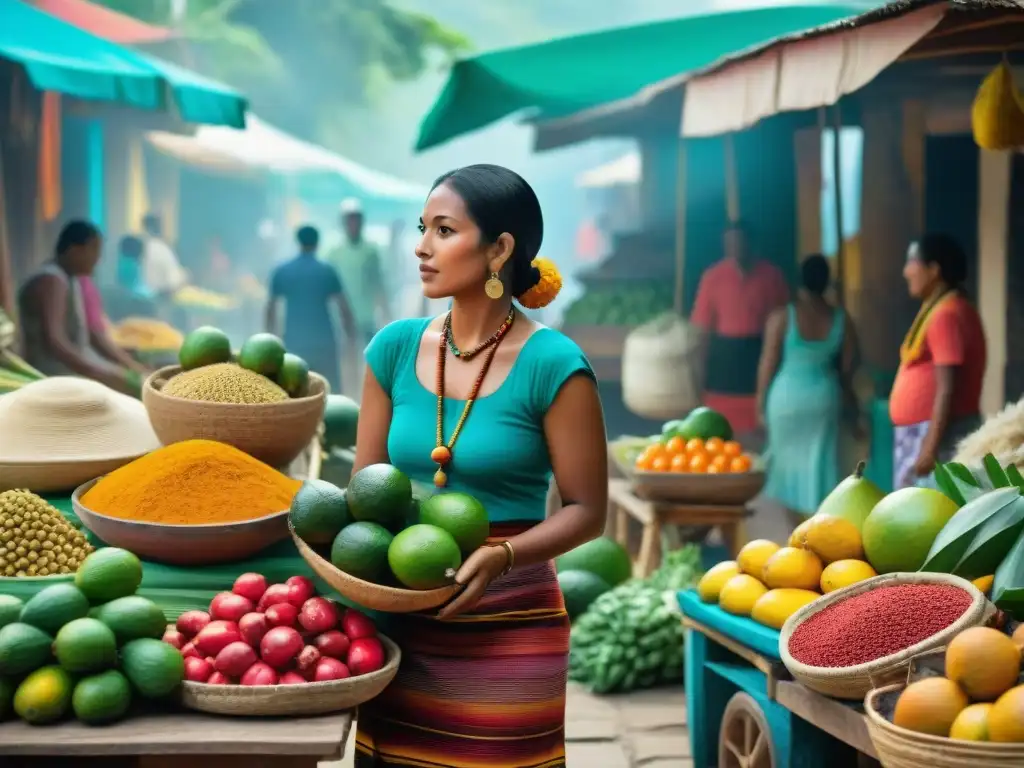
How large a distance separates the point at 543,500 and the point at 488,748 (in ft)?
1.63

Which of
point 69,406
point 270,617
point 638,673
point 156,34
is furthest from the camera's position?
point 156,34

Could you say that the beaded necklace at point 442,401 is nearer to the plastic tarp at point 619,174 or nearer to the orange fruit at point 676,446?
the orange fruit at point 676,446

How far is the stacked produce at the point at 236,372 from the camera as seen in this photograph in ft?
11.4

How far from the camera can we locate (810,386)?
304 inches

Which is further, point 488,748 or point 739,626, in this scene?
point 739,626

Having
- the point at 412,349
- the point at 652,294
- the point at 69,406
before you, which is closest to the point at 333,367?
the point at 652,294

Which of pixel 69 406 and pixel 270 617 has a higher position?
pixel 69 406

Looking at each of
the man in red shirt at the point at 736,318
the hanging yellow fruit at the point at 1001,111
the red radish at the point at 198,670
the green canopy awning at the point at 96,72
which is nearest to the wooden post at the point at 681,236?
the man in red shirt at the point at 736,318

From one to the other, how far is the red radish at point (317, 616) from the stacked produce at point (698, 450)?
4.01 m

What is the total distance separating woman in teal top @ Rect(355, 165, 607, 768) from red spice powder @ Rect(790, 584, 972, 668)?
0.73 m

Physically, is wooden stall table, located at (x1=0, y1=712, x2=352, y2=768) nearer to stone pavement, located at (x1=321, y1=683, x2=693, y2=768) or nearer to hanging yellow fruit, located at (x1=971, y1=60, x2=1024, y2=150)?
stone pavement, located at (x1=321, y1=683, x2=693, y2=768)

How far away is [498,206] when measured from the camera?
270cm

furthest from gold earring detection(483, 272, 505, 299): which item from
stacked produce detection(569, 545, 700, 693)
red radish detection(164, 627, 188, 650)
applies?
stacked produce detection(569, 545, 700, 693)

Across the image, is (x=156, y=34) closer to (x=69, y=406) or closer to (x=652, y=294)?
(x=652, y=294)
